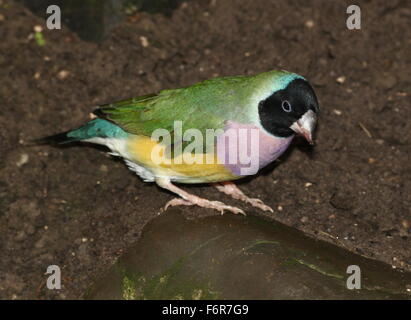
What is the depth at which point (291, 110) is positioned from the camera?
3.77m

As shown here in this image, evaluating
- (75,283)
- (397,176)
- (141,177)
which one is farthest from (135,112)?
(397,176)

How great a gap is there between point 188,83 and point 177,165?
149 centimetres

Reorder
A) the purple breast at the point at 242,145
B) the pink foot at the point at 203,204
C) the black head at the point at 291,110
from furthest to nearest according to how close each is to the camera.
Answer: the pink foot at the point at 203,204
the purple breast at the point at 242,145
the black head at the point at 291,110

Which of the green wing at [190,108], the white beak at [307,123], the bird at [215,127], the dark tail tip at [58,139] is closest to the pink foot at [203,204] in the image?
the bird at [215,127]

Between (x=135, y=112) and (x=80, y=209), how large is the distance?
88cm

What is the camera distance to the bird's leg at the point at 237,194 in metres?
4.24

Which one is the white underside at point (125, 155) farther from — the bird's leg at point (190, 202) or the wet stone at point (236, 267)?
the wet stone at point (236, 267)

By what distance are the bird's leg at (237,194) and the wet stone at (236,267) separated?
0.78 ft

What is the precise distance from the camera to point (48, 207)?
4.43m

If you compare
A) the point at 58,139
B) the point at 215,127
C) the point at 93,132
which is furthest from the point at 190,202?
the point at 58,139

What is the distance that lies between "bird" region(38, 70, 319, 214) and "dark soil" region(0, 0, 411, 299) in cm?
31

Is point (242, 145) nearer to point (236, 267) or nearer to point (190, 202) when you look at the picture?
point (190, 202)

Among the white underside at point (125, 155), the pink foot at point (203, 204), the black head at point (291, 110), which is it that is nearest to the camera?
the black head at point (291, 110)

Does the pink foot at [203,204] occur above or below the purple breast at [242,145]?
below
